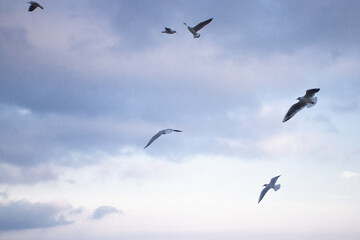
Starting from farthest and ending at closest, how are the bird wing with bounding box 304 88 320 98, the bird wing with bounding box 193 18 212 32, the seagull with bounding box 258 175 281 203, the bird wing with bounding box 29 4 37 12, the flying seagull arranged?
the seagull with bounding box 258 175 281 203 → the bird wing with bounding box 193 18 212 32 → the bird wing with bounding box 29 4 37 12 → the flying seagull → the bird wing with bounding box 304 88 320 98

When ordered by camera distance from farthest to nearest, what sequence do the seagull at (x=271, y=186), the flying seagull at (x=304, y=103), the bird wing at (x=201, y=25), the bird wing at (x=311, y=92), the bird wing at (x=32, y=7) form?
the seagull at (x=271, y=186)
the bird wing at (x=201, y=25)
the bird wing at (x=32, y=7)
the flying seagull at (x=304, y=103)
the bird wing at (x=311, y=92)

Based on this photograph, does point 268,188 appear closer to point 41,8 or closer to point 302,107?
point 302,107

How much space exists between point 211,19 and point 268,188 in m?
21.8

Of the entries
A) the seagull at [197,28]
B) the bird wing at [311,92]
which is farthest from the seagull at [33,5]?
the bird wing at [311,92]

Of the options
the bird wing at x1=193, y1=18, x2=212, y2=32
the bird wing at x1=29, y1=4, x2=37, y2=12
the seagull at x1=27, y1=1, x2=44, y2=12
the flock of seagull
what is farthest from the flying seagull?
the bird wing at x1=29, y1=4, x2=37, y2=12

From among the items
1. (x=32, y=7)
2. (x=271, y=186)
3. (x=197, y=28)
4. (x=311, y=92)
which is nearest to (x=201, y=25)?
(x=197, y=28)

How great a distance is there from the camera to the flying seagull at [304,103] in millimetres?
31336

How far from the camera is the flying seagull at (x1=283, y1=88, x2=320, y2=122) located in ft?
103

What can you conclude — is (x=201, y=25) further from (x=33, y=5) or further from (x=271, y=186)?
(x=271, y=186)

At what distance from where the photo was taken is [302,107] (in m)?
33.8

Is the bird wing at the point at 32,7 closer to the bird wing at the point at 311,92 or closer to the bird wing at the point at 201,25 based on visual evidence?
the bird wing at the point at 201,25

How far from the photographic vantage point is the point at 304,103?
108ft

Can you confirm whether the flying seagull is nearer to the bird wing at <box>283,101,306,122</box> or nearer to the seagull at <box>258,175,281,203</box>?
the bird wing at <box>283,101,306,122</box>

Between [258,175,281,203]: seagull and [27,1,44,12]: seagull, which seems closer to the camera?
[27,1,44,12]: seagull
